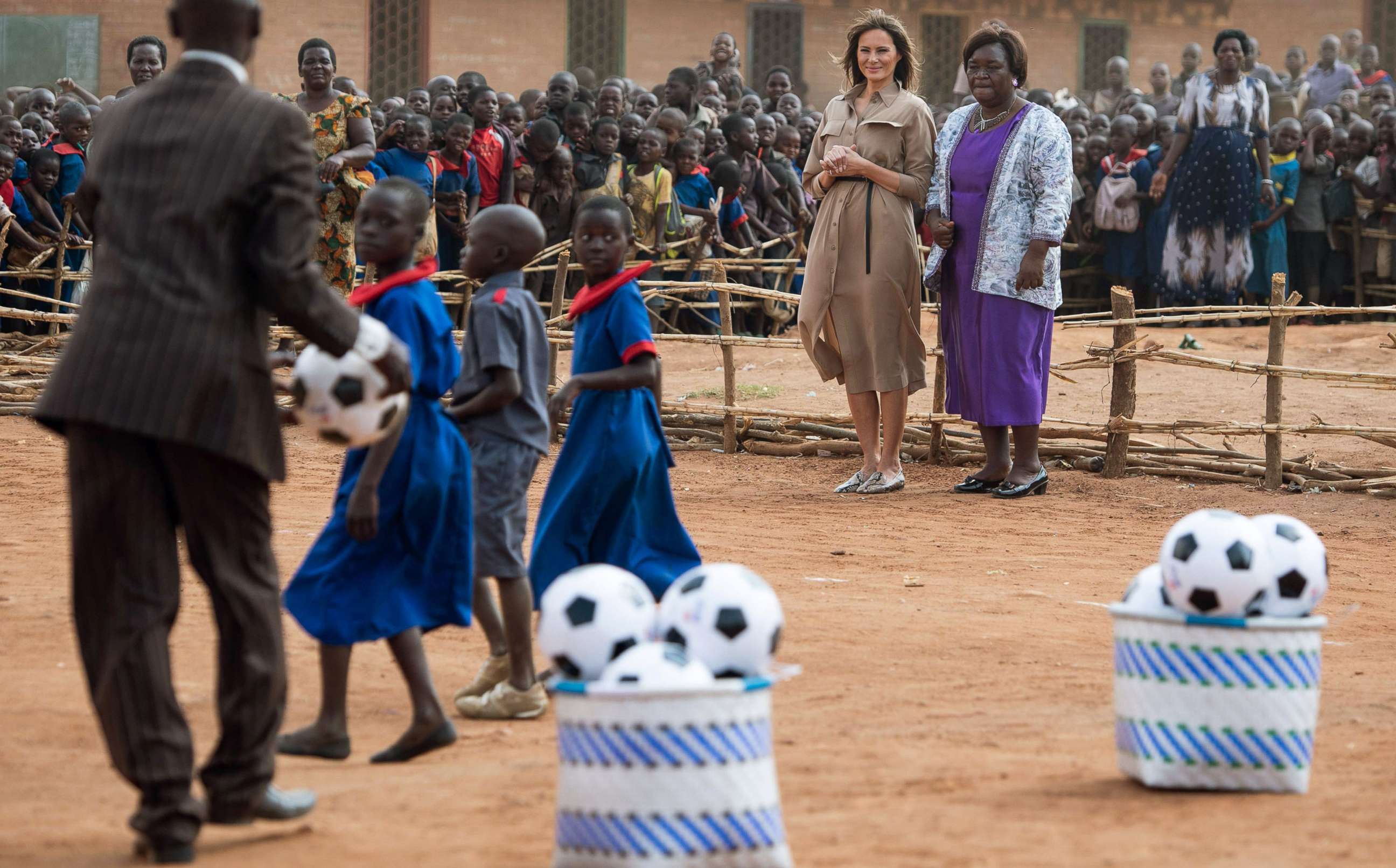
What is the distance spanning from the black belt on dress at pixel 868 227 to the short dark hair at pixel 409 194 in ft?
13.7

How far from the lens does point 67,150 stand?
1203cm

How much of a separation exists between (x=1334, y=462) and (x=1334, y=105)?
11018 mm

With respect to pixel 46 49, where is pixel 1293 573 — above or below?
below

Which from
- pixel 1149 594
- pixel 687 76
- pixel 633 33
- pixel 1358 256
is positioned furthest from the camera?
pixel 633 33

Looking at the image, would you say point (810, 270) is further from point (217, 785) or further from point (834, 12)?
point (834, 12)

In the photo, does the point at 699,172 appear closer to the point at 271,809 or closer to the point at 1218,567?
the point at 1218,567

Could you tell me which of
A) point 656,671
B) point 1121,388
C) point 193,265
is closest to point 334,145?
point 1121,388

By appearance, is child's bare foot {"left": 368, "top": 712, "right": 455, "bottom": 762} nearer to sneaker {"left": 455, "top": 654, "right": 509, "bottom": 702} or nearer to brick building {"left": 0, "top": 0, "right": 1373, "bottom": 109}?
sneaker {"left": 455, "top": 654, "right": 509, "bottom": 702}

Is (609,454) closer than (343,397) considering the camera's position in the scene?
No

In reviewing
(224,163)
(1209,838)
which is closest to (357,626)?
(224,163)

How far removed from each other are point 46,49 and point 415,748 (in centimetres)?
2028

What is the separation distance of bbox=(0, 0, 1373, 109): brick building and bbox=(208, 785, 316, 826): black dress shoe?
18.0 meters

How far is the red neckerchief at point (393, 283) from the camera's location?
414cm

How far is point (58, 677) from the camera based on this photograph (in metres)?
4.78
